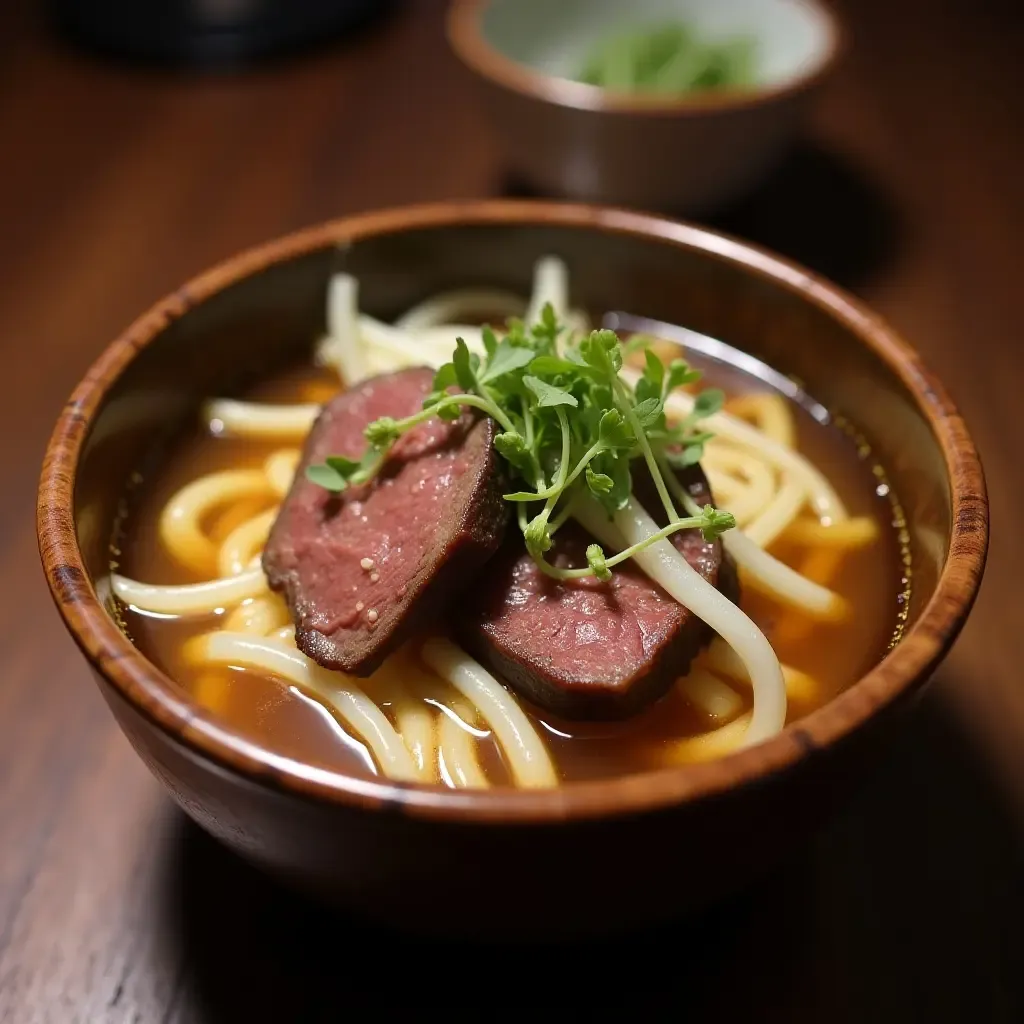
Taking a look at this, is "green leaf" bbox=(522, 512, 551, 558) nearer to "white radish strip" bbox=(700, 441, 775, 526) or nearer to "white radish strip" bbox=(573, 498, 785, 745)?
"white radish strip" bbox=(573, 498, 785, 745)

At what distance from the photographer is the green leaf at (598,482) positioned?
3.71 feet

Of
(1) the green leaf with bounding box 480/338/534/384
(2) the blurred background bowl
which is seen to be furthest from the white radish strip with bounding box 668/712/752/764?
(2) the blurred background bowl

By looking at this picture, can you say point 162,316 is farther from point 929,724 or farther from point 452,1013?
point 929,724

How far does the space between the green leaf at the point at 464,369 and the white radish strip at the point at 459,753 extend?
1.20 feet

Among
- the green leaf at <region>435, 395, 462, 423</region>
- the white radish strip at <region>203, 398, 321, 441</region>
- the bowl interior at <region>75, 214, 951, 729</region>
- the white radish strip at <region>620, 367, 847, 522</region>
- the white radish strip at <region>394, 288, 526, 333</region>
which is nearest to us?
the green leaf at <region>435, 395, 462, 423</region>

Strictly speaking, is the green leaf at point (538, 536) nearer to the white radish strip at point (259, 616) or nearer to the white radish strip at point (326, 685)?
the white radish strip at point (326, 685)

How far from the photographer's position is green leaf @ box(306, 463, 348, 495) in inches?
50.8

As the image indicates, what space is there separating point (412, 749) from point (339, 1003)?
0.26 m

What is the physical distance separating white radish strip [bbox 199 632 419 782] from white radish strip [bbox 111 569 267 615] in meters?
0.05

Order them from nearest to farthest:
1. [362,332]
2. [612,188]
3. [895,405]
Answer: [895,405] < [362,332] < [612,188]

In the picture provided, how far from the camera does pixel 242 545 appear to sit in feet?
→ 4.61

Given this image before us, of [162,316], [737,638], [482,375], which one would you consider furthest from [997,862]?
[162,316]

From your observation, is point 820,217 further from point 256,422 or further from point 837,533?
point 256,422

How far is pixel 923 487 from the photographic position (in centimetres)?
132
